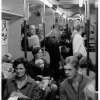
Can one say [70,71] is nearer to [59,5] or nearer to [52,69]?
[52,69]

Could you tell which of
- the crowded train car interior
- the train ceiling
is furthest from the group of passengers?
the train ceiling

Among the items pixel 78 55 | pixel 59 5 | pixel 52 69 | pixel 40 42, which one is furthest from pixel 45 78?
pixel 59 5

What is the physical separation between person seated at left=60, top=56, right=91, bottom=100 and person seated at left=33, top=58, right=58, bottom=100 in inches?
13.1

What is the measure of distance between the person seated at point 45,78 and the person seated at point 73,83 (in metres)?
0.33

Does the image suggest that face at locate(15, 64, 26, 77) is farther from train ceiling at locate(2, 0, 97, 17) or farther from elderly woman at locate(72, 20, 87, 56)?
train ceiling at locate(2, 0, 97, 17)

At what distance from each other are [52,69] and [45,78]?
11 centimetres

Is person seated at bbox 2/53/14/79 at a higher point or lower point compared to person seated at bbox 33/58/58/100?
higher

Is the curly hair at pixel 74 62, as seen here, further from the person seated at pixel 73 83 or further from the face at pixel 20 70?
the face at pixel 20 70

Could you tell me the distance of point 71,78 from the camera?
1.22 m

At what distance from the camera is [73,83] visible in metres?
1.22

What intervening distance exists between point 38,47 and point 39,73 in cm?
24

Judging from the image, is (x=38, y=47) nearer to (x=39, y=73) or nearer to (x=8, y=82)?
(x=39, y=73)

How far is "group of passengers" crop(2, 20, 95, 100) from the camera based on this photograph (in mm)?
1205

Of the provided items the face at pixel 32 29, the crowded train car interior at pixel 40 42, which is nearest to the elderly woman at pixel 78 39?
the crowded train car interior at pixel 40 42
